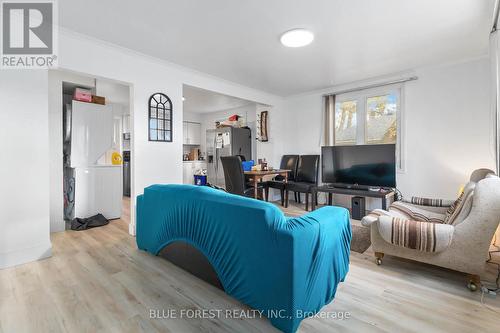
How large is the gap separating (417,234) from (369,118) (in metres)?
3.04

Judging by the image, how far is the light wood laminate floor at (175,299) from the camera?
1410 mm

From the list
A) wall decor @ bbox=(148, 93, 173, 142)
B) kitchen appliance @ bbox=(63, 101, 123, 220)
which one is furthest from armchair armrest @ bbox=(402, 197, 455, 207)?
kitchen appliance @ bbox=(63, 101, 123, 220)

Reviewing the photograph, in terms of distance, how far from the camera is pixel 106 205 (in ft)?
12.4

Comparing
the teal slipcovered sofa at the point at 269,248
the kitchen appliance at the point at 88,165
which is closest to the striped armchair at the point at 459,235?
the teal slipcovered sofa at the point at 269,248

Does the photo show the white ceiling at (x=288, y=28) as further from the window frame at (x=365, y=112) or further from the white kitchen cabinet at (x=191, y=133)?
the white kitchen cabinet at (x=191, y=133)

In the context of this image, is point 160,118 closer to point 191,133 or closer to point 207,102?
point 207,102

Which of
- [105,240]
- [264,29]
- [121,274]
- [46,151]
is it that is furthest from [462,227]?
[46,151]

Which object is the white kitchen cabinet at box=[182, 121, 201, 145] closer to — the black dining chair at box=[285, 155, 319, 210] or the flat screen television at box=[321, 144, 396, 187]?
the black dining chair at box=[285, 155, 319, 210]

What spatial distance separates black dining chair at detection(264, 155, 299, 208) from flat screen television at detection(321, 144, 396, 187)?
80cm

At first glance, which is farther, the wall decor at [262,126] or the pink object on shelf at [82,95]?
the wall decor at [262,126]

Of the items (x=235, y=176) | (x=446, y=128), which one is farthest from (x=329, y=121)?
(x=235, y=176)

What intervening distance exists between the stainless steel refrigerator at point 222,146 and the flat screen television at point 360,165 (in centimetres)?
223

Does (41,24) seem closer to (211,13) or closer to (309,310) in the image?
(211,13)

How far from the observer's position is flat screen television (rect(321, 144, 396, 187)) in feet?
12.3
